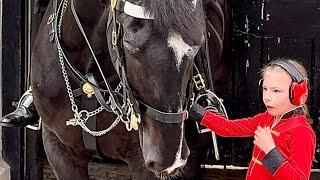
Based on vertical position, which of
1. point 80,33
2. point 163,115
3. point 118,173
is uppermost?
point 80,33

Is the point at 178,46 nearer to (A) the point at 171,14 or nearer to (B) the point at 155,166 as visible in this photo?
(A) the point at 171,14

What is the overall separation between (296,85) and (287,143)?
0.74ft

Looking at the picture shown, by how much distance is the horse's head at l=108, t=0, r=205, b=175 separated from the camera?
2527mm

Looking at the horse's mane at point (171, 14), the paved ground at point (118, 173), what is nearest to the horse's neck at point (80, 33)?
the horse's mane at point (171, 14)

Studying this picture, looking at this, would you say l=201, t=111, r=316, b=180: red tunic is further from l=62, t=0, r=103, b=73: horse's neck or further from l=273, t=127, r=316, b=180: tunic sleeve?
l=62, t=0, r=103, b=73: horse's neck

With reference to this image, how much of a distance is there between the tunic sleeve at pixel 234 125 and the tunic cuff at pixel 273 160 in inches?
11.1

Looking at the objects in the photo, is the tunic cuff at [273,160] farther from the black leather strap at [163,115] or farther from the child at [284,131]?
the black leather strap at [163,115]

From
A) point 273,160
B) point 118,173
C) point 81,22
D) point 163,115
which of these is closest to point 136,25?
point 163,115

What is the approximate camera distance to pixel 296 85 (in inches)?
111

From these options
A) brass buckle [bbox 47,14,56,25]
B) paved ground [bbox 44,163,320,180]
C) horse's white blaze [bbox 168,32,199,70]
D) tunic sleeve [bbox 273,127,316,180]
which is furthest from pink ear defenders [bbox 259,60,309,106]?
paved ground [bbox 44,163,320,180]

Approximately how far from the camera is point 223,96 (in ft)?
15.5

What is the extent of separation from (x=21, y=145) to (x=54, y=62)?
65.3 inches

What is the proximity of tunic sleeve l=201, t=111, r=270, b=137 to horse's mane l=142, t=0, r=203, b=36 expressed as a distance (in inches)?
26.4

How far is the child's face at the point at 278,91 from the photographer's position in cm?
283
